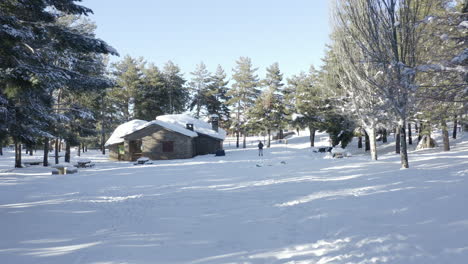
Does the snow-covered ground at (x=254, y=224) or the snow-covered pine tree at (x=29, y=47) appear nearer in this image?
the snow-covered ground at (x=254, y=224)

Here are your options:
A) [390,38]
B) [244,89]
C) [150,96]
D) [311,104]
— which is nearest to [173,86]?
[150,96]

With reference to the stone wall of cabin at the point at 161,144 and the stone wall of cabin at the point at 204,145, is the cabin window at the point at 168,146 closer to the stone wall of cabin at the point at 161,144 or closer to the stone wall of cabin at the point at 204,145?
the stone wall of cabin at the point at 161,144

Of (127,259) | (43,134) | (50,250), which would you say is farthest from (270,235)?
(43,134)

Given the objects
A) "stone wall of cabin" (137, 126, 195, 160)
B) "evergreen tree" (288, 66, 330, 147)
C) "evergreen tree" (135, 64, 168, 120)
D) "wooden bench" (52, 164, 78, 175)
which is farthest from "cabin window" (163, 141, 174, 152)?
"evergreen tree" (135, 64, 168, 120)

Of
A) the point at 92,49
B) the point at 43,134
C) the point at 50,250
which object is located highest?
the point at 92,49

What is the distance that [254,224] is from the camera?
21.0ft

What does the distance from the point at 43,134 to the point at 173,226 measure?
1507 cm

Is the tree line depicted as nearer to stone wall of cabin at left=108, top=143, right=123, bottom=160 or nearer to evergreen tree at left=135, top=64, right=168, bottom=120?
evergreen tree at left=135, top=64, right=168, bottom=120

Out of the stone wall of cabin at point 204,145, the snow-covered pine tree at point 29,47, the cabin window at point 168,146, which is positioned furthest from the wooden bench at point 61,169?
the stone wall of cabin at point 204,145

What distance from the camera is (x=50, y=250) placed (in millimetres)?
5383

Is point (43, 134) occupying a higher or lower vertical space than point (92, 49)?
lower

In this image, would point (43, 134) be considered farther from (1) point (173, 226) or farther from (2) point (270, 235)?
(2) point (270, 235)

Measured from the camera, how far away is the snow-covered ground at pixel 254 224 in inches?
187

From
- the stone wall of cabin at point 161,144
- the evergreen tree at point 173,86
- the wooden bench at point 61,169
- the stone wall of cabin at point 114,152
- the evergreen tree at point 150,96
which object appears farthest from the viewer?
the evergreen tree at point 173,86
